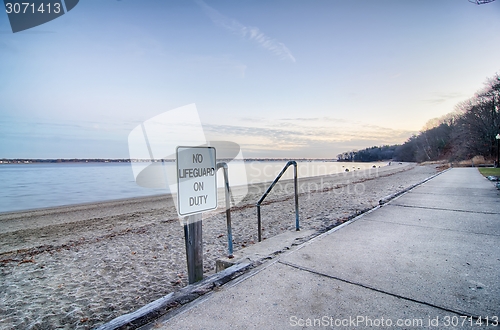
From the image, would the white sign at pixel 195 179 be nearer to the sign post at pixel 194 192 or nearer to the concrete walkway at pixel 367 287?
the sign post at pixel 194 192

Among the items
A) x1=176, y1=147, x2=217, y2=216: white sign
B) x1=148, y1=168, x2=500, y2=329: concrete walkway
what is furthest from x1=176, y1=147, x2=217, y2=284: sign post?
x1=148, y1=168, x2=500, y2=329: concrete walkway

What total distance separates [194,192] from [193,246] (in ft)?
1.77

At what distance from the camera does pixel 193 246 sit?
2.64m

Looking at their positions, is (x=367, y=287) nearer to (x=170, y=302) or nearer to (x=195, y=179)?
(x=170, y=302)

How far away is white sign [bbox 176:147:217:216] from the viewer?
249cm

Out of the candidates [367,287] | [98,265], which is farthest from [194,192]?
[98,265]

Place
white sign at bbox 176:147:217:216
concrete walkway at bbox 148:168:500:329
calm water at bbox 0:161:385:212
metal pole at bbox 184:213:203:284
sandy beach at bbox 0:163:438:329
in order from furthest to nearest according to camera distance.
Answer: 1. calm water at bbox 0:161:385:212
2. sandy beach at bbox 0:163:438:329
3. metal pole at bbox 184:213:203:284
4. white sign at bbox 176:147:217:216
5. concrete walkway at bbox 148:168:500:329

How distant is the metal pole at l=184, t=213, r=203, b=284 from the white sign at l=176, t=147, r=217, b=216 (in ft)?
0.39

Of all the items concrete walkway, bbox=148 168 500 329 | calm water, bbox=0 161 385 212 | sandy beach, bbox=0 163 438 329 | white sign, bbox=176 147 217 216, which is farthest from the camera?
calm water, bbox=0 161 385 212

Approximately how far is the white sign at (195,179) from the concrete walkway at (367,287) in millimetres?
819

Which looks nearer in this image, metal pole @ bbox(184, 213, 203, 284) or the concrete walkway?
the concrete walkway

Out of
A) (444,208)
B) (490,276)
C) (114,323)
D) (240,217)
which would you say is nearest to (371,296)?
(490,276)

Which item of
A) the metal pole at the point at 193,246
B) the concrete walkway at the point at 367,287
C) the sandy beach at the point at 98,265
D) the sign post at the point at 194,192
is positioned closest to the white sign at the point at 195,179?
the sign post at the point at 194,192

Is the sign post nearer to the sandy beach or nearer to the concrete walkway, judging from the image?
the concrete walkway
